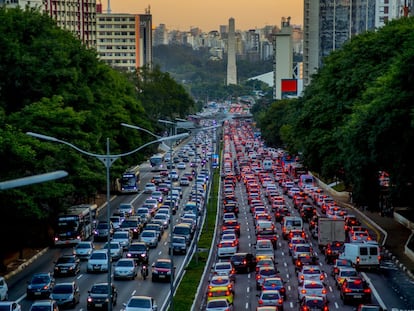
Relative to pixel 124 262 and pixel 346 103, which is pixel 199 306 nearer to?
pixel 124 262

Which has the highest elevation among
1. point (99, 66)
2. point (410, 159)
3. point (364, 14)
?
point (364, 14)

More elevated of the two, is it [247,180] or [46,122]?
[46,122]

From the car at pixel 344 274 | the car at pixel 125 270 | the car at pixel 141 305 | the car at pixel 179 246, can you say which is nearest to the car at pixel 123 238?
the car at pixel 179 246

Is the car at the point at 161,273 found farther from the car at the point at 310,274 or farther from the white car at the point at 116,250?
the car at the point at 310,274

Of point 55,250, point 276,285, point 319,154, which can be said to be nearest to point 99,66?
point 319,154

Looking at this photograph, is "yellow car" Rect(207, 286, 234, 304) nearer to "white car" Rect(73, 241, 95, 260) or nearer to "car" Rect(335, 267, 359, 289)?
"car" Rect(335, 267, 359, 289)

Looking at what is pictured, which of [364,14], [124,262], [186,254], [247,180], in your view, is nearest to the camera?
[124,262]
